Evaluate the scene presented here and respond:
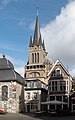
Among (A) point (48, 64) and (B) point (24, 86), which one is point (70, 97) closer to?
(B) point (24, 86)

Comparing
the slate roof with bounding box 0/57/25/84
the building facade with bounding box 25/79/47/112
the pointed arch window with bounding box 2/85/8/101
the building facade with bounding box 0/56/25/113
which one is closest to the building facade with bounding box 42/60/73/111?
the building facade with bounding box 25/79/47/112

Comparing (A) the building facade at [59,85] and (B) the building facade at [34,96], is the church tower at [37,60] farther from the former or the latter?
(A) the building facade at [59,85]

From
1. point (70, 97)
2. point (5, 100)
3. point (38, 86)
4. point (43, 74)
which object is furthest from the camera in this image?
point (43, 74)

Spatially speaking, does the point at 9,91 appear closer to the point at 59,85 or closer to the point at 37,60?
the point at 59,85

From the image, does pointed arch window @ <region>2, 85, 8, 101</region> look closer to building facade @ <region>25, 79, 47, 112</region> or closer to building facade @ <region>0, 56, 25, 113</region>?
building facade @ <region>0, 56, 25, 113</region>

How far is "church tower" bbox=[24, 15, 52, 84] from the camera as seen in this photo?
85.9 m

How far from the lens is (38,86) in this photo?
55062 millimetres

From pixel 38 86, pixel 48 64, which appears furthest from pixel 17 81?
pixel 48 64

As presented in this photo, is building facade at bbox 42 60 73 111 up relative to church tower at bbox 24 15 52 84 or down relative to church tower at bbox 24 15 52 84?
down

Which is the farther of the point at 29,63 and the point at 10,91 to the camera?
the point at 29,63

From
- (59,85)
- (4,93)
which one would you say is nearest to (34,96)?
(59,85)

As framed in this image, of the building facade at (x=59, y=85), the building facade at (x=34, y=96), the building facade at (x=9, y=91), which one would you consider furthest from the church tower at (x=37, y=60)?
the building facade at (x=9, y=91)

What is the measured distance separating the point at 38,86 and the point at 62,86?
5182 millimetres

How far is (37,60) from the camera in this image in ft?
294
